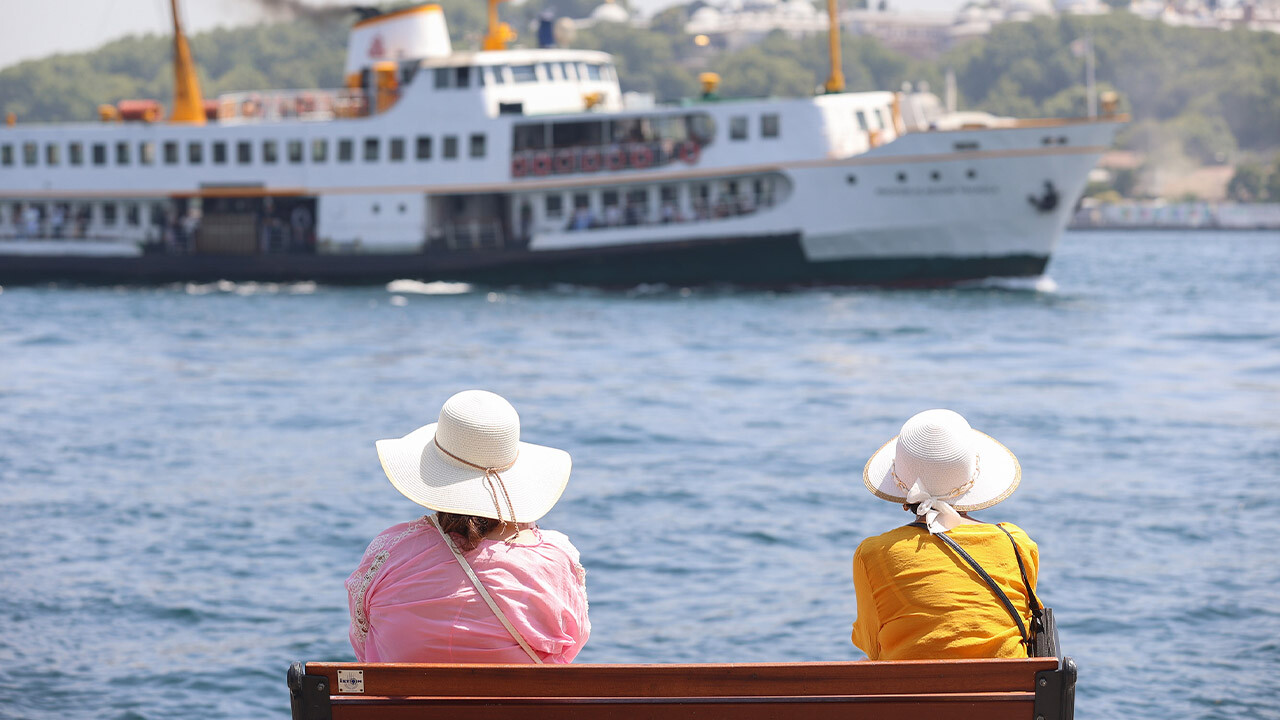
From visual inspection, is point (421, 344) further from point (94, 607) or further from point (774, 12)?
point (774, 12)

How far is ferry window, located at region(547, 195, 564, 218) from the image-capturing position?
3409cm

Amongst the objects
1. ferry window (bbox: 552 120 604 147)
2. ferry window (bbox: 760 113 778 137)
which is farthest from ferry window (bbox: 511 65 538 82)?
ferry window (bbox: 760 113 778 137)

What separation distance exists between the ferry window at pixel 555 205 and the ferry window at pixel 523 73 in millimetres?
2649

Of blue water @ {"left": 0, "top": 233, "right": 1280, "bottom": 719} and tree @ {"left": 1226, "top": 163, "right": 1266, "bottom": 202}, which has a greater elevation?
blue water @ {"left": 0, "top": 233, "right": 1280, "bottom": 719}

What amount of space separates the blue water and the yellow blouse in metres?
3.95

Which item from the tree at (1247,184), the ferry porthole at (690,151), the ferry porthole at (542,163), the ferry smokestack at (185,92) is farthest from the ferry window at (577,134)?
the tree at (1247,184)

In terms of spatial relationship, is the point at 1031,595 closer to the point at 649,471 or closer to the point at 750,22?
the point at 649,471

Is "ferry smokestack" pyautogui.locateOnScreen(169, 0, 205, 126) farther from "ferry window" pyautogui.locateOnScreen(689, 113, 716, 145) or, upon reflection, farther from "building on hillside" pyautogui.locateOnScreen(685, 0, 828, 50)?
"building on hillside" pyautogui.locateOnScreen(685, 0, 828, 50)

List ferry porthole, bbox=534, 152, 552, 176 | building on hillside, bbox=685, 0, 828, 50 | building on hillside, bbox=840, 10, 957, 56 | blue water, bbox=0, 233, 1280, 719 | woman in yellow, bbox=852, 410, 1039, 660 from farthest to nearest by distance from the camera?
building on hillside, bbox=840, 10, 957, 56 → building on hillside, bbox=685, 0, 828, 50 → ferry porthole, bbox=534, 152, 552, 176 → blue water, bbox=0, 233, 1280, 719 → woman in yellow, bbox=852, 410, 1039, 660

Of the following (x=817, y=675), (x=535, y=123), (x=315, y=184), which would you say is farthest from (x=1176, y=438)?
(x=315, y=184)

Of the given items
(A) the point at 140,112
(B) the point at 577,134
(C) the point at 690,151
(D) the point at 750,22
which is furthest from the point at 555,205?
(D) the point at 750,22

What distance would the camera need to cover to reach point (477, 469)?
4285 millimetres

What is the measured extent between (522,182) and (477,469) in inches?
1147

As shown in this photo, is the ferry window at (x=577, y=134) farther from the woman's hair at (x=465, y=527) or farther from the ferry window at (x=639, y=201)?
the woman's hair at (x=465, y=527)
